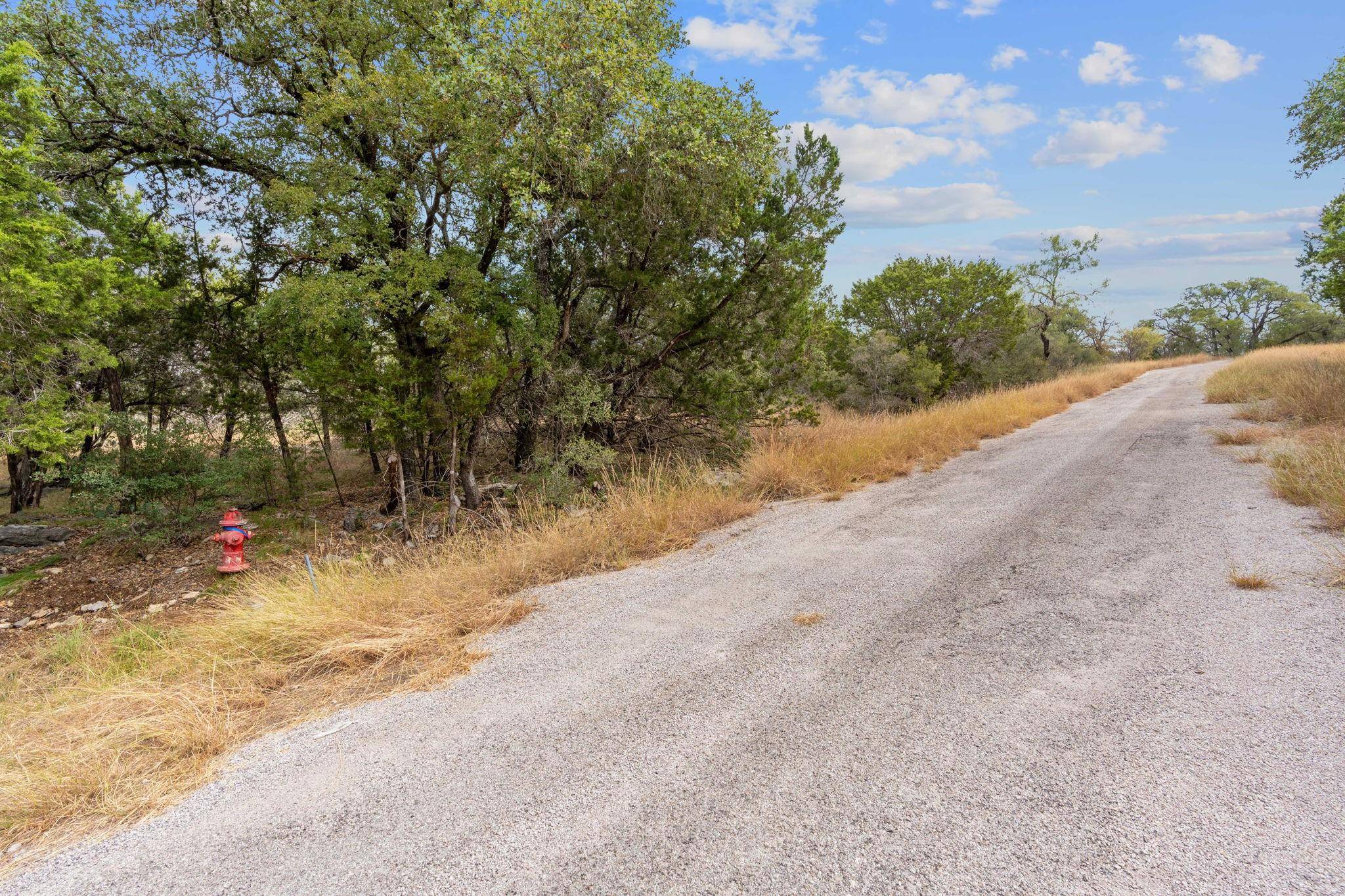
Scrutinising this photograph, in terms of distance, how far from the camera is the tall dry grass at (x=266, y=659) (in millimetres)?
2266

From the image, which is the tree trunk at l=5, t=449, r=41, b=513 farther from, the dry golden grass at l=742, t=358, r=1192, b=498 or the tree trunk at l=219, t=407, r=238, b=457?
the dry golden grass at l=742, t=358, r=1192, b=498

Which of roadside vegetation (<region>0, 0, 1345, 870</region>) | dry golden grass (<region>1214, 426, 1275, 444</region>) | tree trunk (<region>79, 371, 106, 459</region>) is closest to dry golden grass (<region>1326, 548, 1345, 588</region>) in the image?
roadside vegetation (<region>0, 0, 1345, 870</region>)

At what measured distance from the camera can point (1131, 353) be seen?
147 ft

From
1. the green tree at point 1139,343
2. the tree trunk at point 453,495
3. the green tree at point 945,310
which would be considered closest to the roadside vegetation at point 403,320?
the tree trunk at point 453,495

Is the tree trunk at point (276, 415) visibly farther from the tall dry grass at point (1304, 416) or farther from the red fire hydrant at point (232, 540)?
the tall dry grass at point (1304, 416)

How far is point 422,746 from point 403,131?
703 cm

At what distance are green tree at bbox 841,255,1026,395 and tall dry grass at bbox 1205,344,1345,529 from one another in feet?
21.4

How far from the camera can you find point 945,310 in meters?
19.8

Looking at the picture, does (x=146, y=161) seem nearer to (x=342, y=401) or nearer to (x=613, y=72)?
(x=342, y=401)

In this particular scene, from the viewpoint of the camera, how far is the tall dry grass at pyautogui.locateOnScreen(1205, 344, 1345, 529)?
4.73 metres

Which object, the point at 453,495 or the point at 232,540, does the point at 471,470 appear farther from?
the point at 232,540

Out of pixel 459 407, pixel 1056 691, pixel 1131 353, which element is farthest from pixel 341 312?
pixel 1131 353

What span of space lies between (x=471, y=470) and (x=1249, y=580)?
7870mm

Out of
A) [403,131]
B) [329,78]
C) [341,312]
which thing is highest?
[329,78]
